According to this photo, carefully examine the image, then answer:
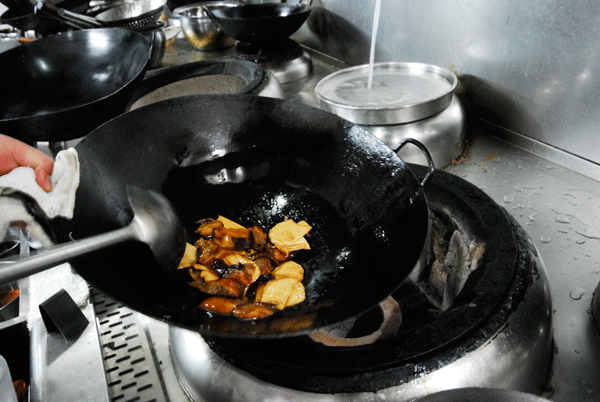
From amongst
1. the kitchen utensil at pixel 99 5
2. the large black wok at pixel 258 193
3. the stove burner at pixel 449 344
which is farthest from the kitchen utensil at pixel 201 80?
the kitchen utensil at pixel 99 5

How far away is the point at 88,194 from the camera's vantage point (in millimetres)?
817

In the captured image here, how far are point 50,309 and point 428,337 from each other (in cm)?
79

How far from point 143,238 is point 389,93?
3.67ft

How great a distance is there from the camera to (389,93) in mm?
1584

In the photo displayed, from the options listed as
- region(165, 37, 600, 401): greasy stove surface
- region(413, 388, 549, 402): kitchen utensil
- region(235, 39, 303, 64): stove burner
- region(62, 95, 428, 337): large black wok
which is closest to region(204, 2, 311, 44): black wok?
region(235, 39, 303, 64): stove burner

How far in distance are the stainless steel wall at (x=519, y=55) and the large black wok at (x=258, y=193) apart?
2.68ft

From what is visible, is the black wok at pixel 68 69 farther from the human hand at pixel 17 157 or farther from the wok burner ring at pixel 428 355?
the wok burner ring at pixel 428 355

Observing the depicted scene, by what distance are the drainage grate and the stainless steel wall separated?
1377 millimetres

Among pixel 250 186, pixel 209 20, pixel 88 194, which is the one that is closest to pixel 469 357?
pixel 250 186

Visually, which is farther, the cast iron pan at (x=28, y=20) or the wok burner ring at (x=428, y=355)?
the cast iron pan at (x=28, y=20)

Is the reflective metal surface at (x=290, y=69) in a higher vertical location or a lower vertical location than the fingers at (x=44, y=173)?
lower

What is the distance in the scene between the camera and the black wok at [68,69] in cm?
154

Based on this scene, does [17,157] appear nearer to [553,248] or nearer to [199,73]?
[199,73]

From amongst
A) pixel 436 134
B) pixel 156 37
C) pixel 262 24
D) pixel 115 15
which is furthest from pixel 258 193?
pixel 115 15
